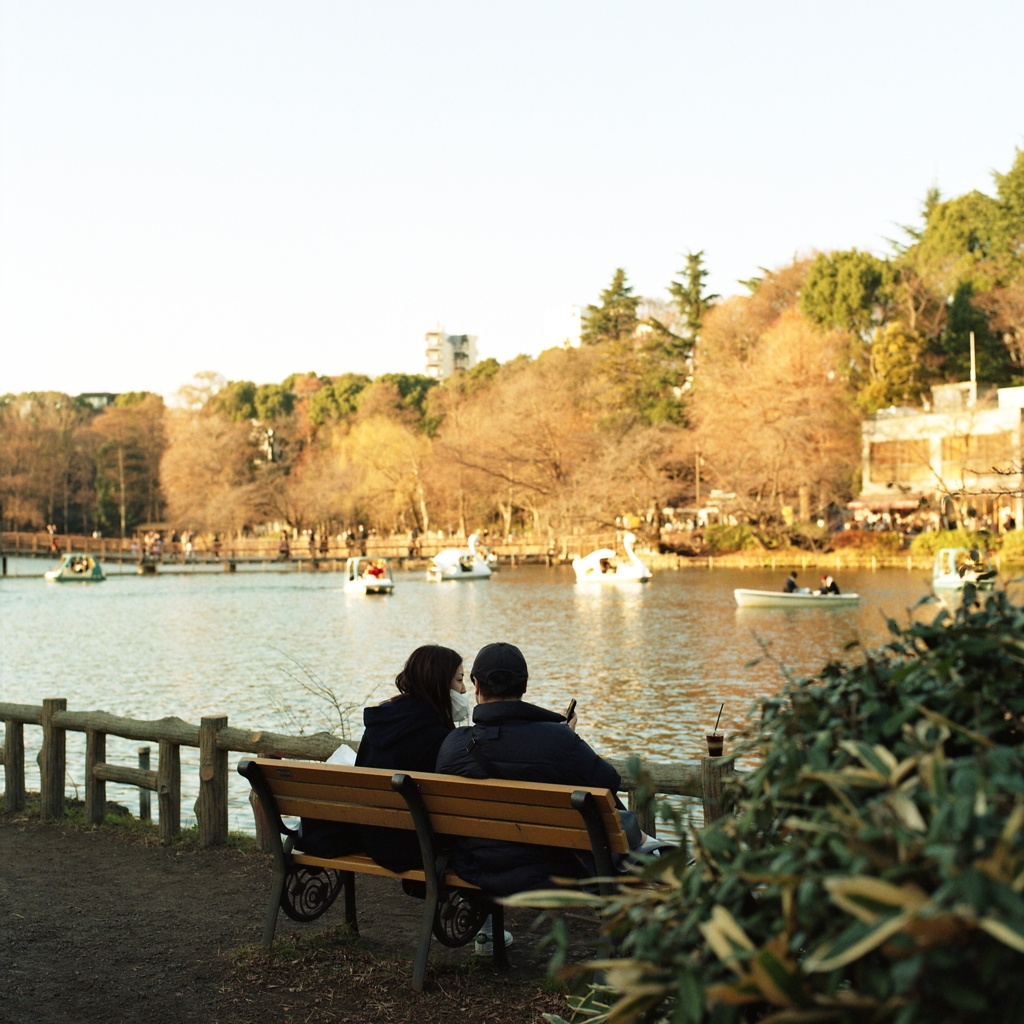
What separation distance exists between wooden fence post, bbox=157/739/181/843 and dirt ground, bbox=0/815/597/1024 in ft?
1.26

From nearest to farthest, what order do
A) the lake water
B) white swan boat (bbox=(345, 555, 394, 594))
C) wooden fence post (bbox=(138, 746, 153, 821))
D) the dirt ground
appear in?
1. the dirt ground
2. wooden fence post (bbox=(138, 746, 153, 821))
3. the lake water
4. white swan boat (bbox=(345, 555, 394, 594))

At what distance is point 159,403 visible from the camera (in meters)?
104

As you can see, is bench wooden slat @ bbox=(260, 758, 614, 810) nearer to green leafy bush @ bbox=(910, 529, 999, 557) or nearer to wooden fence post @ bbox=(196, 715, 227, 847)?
wooden fence post @ bbox=(196, 715, 227, 847)

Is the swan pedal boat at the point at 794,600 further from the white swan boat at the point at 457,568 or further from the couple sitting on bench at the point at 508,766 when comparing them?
the couple sitting on bench at the point at 508,766

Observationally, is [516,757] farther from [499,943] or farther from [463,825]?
[499,943]

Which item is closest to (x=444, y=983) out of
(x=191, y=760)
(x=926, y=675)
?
(x=926, y=675)

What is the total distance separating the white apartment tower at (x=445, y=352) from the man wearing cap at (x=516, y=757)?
147 metres

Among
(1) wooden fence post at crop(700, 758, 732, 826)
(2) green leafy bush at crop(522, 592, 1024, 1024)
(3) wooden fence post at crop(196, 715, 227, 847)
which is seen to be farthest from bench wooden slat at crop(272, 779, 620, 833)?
(3) wooden fence post at crop(196, 715, 227, 847)

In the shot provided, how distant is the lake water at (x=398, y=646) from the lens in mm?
16719

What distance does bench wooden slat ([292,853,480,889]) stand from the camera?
450 centimetres

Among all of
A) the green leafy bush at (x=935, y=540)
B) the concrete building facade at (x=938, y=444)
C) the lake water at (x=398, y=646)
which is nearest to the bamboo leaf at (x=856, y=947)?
the lake water at (x=398, y=646)

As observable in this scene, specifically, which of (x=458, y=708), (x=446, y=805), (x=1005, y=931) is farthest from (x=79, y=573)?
(x=1005, y=931)

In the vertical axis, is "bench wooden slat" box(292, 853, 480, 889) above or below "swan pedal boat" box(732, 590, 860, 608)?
above

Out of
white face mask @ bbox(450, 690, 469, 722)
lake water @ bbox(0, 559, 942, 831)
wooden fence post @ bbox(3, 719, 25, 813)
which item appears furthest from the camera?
lake water @ bbox(0, 559, 942, 831)
